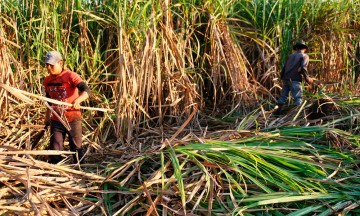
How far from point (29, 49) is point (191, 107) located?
157cm

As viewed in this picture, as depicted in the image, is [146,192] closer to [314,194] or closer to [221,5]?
[314,194]

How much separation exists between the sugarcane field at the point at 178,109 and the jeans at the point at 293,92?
0.01 metres

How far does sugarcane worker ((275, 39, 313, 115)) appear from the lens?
408 cm

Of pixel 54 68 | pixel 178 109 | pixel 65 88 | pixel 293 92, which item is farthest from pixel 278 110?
pixel 54 68

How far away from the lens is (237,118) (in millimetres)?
3875

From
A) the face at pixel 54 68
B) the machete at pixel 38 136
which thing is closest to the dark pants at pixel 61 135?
the machete at pixel 38 136

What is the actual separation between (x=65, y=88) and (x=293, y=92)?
90.4 inches

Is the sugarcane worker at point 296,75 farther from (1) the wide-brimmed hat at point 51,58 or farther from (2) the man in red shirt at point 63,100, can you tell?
(1) the wide-brimmed hat at point 51,58

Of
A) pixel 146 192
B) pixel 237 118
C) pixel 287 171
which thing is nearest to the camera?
pixel 146 192

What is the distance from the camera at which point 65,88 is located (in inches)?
118

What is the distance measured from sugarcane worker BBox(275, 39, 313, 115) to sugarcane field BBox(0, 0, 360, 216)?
0.05ft

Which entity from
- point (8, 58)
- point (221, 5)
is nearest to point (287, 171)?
point (221, 5)

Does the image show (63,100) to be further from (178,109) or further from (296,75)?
(296,75)

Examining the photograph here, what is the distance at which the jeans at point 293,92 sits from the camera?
4.09 metres
